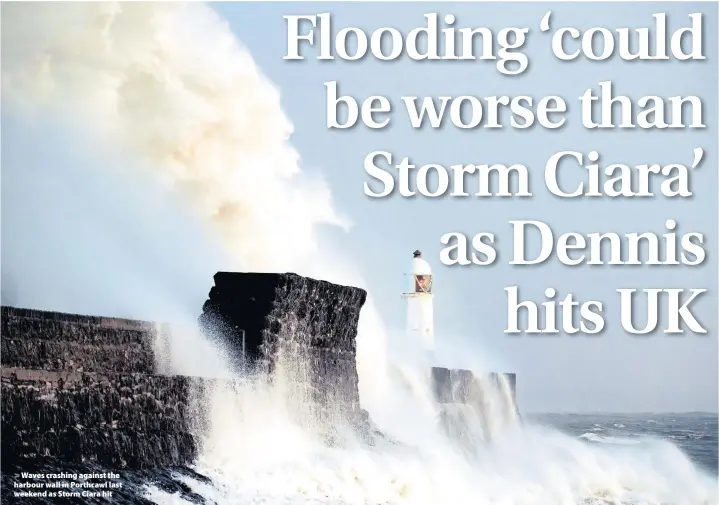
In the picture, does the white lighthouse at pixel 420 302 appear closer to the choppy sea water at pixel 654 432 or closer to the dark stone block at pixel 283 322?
the choppy sea water at pixel 654 432

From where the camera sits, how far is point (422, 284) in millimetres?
32969

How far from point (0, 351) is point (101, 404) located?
112 cm

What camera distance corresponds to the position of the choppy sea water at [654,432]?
1516 inches

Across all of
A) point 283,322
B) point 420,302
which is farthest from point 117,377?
point 420,302

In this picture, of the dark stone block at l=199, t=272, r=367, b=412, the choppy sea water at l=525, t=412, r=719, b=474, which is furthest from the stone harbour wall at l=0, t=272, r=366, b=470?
the choppy sea water at l=525, t=412, r=719, b=474

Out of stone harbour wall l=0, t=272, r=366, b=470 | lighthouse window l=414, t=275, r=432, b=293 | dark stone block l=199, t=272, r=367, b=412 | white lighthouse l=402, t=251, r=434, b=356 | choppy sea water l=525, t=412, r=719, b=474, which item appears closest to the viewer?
stone harbour wall l=0, t=272, r=366, b=470

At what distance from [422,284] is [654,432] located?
1624 centimetres

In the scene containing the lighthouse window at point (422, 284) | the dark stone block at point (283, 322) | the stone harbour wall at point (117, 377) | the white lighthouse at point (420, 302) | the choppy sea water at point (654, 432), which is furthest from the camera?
the choppy sea water at point (654, 432)

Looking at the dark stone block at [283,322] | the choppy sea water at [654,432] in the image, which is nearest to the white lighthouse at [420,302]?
the choppy sea water at [654,432]

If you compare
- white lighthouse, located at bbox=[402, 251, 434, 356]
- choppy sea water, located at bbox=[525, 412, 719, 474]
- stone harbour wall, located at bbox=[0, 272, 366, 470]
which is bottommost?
choppy sea water, located at bbox=[525, 412, 719, 474]

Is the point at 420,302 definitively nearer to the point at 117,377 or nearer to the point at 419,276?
the point at 419,276

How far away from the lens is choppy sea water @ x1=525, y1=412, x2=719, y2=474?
3850 cm

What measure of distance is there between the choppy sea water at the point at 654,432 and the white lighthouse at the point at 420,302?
5136mm

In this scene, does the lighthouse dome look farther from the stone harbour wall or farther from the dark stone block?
the stone harbour wall
